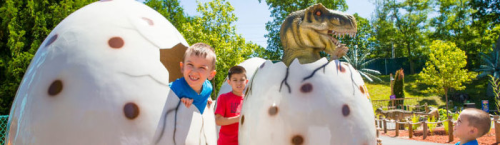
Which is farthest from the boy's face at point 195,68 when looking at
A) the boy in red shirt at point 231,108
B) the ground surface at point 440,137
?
the ground surface at point 440,137

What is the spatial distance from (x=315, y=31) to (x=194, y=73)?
1808mm

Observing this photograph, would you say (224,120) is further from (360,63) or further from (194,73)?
(360,63)

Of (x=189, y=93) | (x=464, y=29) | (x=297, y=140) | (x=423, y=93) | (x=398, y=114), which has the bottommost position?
(x=398, y=114)

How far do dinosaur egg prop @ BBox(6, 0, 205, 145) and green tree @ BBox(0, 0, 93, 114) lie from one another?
6.01 m

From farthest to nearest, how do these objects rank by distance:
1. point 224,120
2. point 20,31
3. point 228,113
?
1. point 20,31
2. point 228,113
3. point 224,120

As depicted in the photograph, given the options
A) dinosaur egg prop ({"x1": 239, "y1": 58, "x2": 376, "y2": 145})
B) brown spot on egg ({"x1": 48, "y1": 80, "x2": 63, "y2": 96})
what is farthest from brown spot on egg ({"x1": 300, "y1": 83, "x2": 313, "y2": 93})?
brown spot on egg ({"x1": 48, "y1": 80, "x2": 63, "y2": 96})

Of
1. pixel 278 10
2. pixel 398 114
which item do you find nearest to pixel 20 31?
pixel 398 114

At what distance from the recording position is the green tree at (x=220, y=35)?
587 inches

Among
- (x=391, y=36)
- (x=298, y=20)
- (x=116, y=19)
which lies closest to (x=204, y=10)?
(x=298, y=20)

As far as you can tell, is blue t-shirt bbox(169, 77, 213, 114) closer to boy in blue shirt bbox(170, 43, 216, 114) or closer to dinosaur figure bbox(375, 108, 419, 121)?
boy in blue shirt bbox(170, 43, 216, 114)

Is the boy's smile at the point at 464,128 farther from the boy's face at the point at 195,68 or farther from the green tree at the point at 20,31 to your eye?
the green tree at the point at 20,31

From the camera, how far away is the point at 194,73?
238 centimetres

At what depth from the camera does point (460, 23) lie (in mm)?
40438

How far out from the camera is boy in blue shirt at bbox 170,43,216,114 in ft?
7.81
